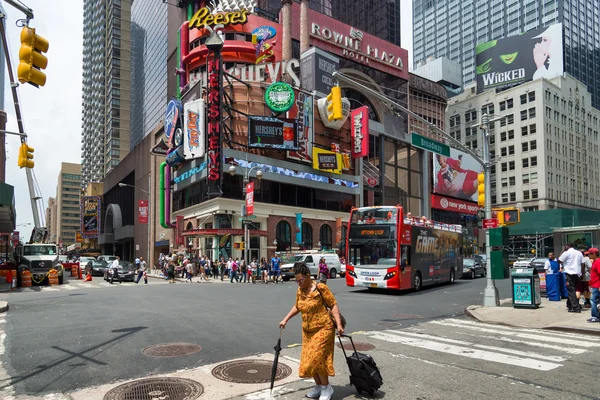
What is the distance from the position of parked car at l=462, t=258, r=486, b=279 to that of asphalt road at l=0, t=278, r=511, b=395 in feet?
38.0

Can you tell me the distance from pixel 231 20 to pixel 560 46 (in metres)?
71.9

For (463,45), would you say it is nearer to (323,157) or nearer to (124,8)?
(124,8)

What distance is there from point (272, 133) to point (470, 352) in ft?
121

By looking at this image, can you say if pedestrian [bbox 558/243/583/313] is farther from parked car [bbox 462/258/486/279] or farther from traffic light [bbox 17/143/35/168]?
traffic light [bbox 17/143/35/168]

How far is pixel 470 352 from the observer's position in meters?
8.70

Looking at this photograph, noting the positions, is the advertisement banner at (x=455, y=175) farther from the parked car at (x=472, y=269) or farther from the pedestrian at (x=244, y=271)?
the pedestrian at (x=244, y=271)

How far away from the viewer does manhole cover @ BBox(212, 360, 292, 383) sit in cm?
687

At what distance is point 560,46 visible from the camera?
90.7 metres

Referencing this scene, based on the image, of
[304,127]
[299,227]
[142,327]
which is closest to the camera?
[142,327]

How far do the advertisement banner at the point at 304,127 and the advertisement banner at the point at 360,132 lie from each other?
6957 millimetres

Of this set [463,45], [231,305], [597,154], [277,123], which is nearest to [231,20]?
[277,123]

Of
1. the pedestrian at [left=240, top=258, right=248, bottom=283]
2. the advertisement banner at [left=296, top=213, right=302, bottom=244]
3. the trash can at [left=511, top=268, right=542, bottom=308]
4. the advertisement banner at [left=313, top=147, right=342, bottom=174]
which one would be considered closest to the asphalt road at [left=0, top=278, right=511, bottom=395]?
the trash can at [left=511, top=268, right=542, bottom=308]

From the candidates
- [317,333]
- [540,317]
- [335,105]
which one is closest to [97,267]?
[335,105]

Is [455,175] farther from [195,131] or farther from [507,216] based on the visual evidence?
[507,216]
